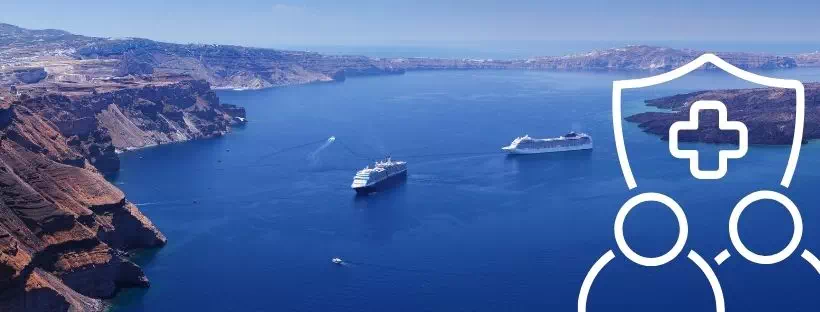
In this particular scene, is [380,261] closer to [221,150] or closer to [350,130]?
[221,150]

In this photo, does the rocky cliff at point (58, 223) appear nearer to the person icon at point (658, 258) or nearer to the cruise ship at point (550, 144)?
the person icon at point (658, 258)

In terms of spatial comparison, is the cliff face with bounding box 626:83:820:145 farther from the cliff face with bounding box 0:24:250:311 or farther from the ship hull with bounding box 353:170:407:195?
the cliff face with bounding box 0:24:250:311

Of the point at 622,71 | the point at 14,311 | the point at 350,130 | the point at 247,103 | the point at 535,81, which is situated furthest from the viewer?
the point at 622,71

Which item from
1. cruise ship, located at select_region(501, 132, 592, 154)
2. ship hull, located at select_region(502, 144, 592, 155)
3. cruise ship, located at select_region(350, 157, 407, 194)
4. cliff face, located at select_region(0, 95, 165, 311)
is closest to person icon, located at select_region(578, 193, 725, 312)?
cliff face, located at select_region(0, 95, 165, 311)

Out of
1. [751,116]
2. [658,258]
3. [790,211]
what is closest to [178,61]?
[751,116]

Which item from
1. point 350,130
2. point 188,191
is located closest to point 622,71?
point 350,130

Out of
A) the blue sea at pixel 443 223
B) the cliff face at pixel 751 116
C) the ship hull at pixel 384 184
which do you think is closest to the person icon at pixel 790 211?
the blue sea at pixel 443 223
